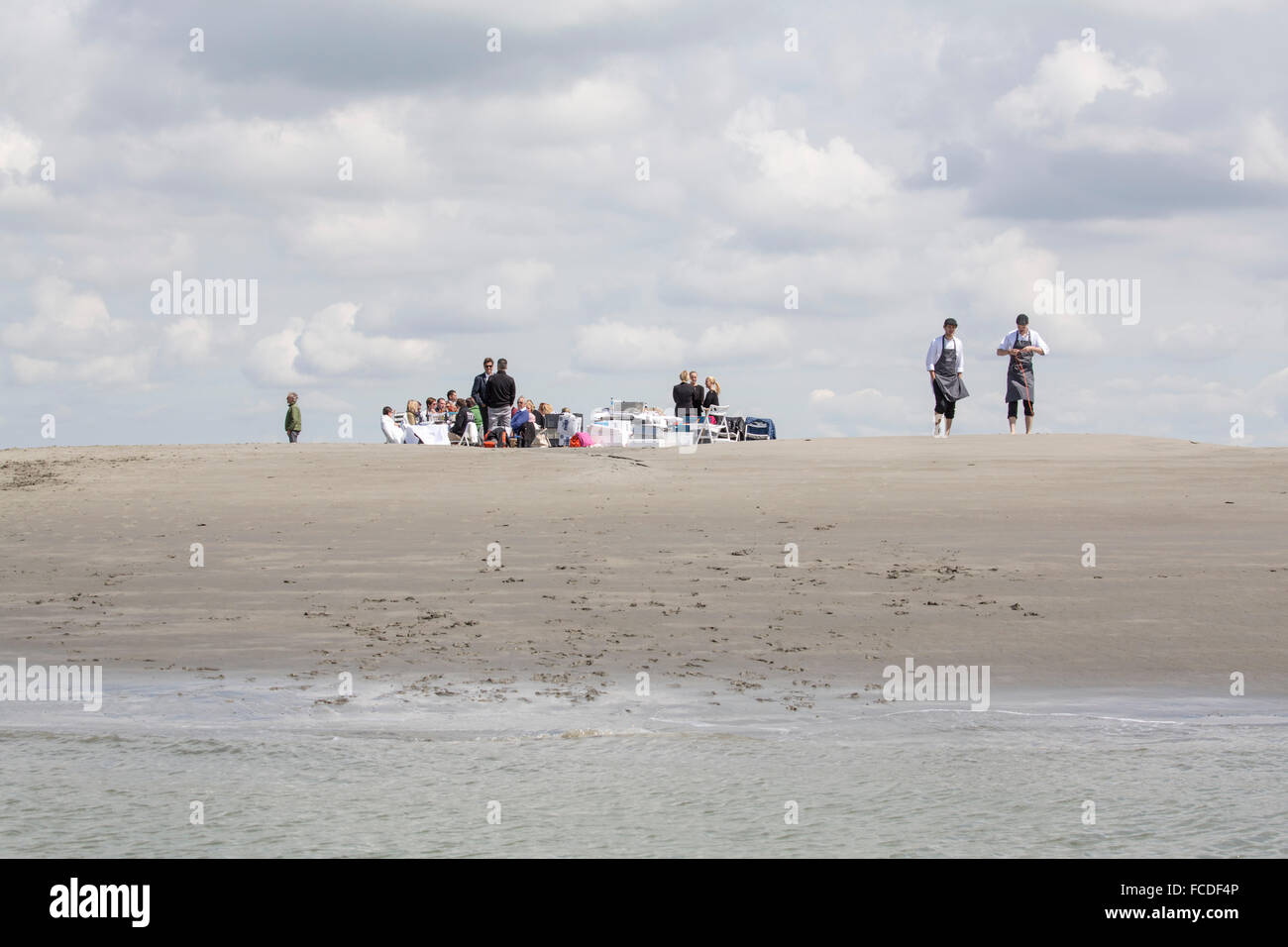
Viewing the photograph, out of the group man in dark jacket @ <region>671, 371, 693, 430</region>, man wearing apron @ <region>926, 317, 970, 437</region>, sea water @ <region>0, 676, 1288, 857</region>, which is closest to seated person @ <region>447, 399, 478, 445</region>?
man in dark jacket @ <region>671, 371, 693, 430</region>

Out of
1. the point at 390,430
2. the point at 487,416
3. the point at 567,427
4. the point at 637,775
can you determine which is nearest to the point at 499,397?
the point at 487,416

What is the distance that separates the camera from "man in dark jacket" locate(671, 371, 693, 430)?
1104 inches

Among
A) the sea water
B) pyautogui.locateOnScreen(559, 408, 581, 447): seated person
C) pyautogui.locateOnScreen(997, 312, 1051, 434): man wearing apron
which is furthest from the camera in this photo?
pyautogui.locateOnScreen(559, 408, 581, 447): seated person

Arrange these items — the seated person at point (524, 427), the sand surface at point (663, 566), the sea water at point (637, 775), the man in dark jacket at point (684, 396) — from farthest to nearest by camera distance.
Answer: the man in dark jacket at point (684, 396), the seated person at point (524, 427), the sand surface at point (663, 566), the sea water at point (637, 775)

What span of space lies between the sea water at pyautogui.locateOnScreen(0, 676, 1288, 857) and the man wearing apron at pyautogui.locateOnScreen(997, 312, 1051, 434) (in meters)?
11.1

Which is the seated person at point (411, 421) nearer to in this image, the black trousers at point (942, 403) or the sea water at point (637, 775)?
the black trousers at point (942, 403)

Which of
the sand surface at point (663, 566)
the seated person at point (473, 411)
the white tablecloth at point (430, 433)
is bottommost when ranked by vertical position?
the sand surface at point (663, 566)

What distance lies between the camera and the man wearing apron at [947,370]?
827 inches

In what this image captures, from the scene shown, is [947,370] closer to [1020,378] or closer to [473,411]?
[1020,378]

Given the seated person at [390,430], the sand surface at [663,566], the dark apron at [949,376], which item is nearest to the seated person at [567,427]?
the seated person at [390,430]

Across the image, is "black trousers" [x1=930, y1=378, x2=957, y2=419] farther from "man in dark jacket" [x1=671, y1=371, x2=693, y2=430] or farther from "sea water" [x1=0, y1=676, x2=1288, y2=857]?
"sea water" [x1=0, y1=676, x2=1288, y2=857]

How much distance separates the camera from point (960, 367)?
2125 cm

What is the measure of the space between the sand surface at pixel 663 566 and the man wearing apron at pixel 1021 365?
120 centimetres
